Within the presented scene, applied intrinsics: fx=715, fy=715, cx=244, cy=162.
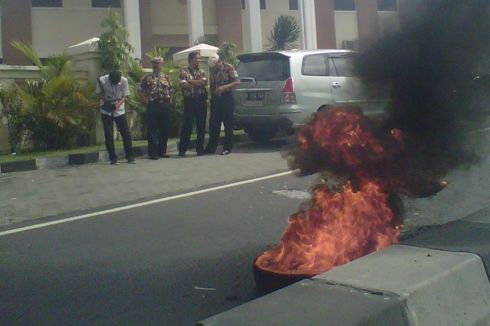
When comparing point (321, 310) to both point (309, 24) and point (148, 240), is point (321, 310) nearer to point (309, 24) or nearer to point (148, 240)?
point (148, 240)

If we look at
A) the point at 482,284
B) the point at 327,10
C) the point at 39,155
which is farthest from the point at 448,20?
the point at 327,10

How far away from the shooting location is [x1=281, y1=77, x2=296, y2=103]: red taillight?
1262 cm

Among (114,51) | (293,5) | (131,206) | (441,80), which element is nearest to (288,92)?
(114,51)

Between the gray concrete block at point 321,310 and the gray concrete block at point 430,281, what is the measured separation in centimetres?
9

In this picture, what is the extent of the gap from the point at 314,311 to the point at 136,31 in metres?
20.8

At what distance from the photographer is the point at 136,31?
2300 centimetres

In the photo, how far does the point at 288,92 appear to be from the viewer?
12648mm

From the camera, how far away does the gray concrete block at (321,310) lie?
306cm

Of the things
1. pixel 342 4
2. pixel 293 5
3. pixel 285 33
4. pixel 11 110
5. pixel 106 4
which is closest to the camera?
pixel 11 110

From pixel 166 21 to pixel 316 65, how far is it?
15.3m

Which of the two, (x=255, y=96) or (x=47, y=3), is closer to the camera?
(x=255, y=96)

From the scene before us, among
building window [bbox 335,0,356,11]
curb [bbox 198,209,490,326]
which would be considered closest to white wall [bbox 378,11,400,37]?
curb [bbox 198,209,490,326]

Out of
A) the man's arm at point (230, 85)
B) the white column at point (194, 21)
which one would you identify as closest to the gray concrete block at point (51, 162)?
the man's arm at point (230, 85)

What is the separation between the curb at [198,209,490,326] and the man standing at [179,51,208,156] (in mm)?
8358
